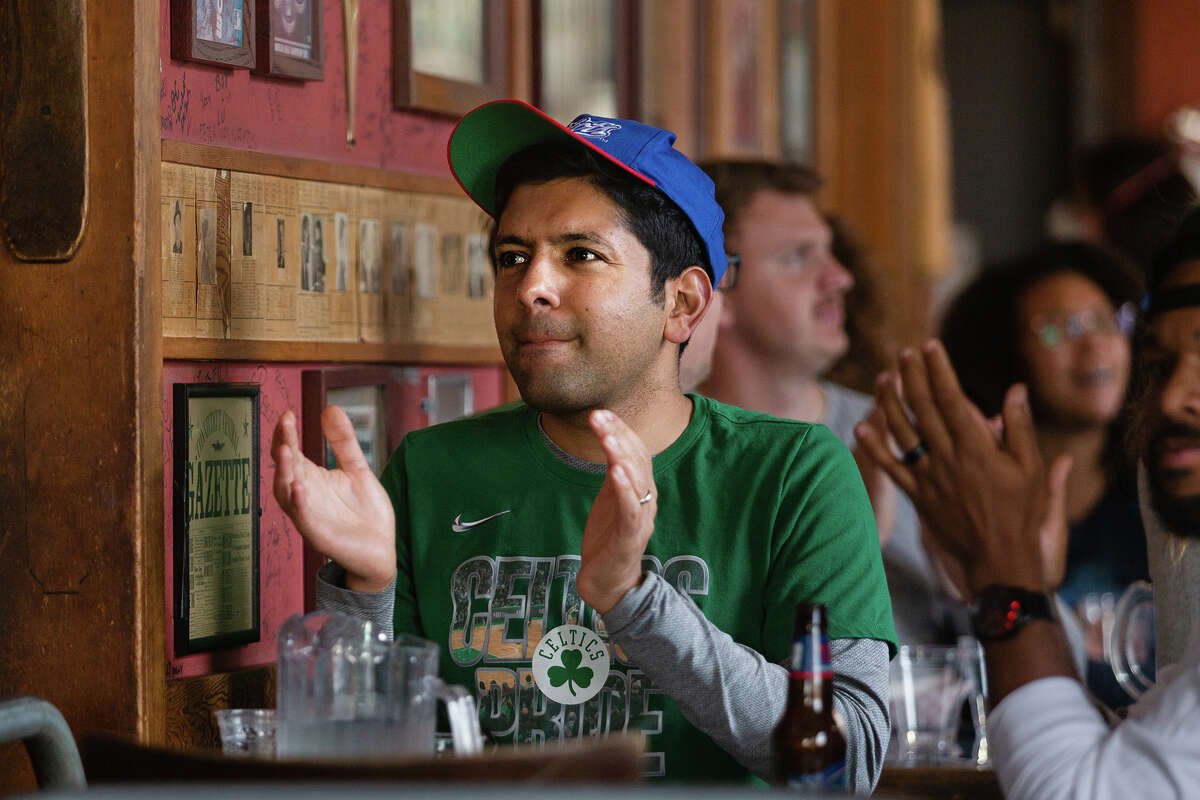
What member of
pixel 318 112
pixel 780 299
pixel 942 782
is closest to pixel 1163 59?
pixel 780 299

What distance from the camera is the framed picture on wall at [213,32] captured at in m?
1.67

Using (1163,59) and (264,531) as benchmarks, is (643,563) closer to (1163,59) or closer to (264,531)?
(264,531)

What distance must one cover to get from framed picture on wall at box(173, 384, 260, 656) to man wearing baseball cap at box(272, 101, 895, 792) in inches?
7.6

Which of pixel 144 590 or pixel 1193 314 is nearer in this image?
pixel 144 590

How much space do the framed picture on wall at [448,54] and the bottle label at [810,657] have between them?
46.9 inches

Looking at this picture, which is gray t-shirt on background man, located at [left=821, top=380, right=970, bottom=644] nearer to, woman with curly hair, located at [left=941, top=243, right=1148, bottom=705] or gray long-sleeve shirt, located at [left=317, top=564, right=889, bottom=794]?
woman with curly hair, located at [left=941, top=243, right=1148, bottom=705]

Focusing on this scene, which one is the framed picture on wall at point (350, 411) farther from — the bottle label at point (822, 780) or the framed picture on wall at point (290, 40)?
the bottle label at point (822, 780)

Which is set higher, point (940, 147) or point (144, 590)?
point (940, 147)

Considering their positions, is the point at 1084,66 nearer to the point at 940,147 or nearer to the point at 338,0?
the point at 940,147

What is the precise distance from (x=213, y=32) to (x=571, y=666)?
85 centimetres

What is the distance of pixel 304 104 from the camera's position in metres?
1.92

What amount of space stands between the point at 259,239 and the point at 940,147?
4069 millimetres

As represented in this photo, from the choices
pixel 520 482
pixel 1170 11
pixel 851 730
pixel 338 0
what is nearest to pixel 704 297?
pixel 520 482

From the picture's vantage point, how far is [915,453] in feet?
6.78
